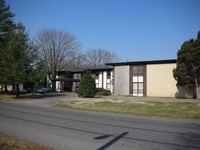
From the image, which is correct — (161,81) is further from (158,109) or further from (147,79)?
(158,109)

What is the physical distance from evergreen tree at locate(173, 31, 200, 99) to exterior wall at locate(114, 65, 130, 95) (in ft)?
41.3

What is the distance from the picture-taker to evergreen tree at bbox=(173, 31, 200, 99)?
124 feet

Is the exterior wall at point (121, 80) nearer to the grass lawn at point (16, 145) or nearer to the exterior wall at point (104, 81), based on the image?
the exterior wall at point (104, 81)

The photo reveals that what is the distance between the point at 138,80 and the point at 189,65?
12.3 meters

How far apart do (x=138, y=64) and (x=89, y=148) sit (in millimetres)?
42158

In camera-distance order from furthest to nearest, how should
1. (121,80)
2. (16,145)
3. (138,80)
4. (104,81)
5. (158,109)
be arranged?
(104,81), (121,80), (138,80), (158,109), (16,145)

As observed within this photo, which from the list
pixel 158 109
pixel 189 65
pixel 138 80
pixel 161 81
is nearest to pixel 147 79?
pixel 138 80

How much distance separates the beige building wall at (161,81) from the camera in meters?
44.9

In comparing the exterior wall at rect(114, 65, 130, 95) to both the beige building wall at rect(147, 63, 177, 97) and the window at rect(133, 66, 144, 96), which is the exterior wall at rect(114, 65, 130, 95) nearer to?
the window at rect(133, 66, 144, 96)

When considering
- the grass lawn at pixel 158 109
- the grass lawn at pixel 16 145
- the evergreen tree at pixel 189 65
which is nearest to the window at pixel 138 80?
the evergreen tree at pixel 189 65

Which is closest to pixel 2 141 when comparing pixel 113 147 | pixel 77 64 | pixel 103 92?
pixel 113 147

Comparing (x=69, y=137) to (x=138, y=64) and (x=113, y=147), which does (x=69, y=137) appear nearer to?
(x=113, y=147)

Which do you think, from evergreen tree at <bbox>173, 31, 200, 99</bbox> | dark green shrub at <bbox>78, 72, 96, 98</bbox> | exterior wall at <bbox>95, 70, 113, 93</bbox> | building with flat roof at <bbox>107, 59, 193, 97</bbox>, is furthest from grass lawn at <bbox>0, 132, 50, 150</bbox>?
exterior wall at <bbox>95, 70, 113, 93</bbox>

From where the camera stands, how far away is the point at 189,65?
38562 mm
